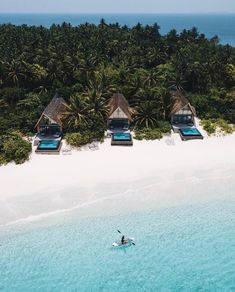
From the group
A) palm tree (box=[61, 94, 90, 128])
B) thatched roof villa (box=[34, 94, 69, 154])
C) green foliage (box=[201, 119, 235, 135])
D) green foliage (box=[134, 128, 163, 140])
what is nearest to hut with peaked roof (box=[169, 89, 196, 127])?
green foliage (box=[201, 119, 235, 135])

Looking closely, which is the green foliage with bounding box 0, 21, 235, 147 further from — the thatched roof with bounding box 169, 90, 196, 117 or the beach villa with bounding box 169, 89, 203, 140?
the beach villa with bounding box 169, 89, 203, 140

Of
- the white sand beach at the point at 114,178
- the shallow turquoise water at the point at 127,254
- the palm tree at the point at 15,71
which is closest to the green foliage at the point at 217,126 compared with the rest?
the white sand beach at the point at 114,178

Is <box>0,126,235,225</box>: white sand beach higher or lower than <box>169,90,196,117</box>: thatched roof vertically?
lower

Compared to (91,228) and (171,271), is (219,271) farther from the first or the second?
(91,228)

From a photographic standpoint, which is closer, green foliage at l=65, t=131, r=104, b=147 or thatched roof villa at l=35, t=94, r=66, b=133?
green foliage at l=65, t=131, r=104, b=147

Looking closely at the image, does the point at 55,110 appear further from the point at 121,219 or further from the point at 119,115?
the point at 121,219
